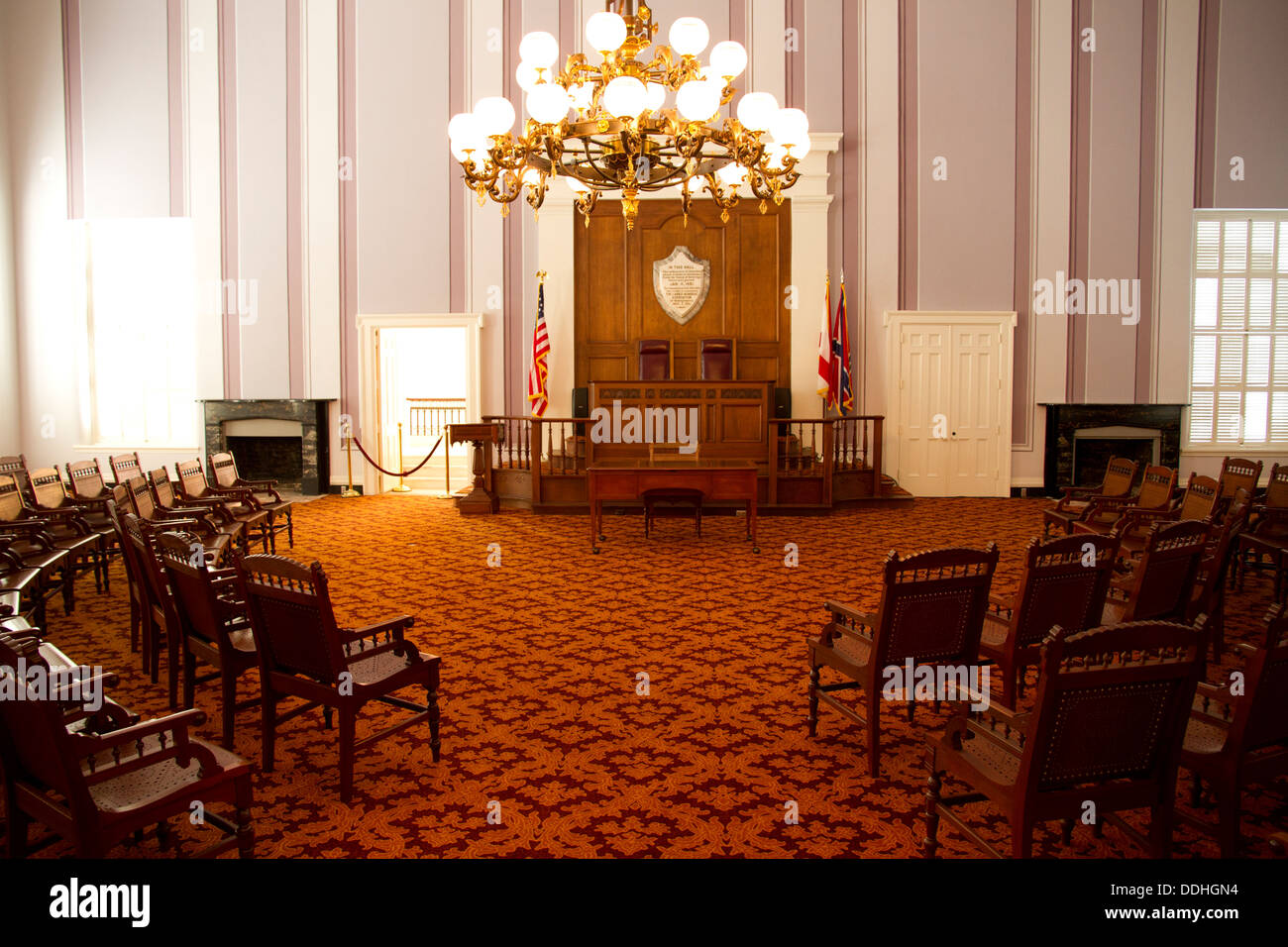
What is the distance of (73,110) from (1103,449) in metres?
15.3

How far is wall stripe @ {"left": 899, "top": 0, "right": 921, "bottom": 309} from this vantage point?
452 inches

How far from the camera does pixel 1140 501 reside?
669 cm

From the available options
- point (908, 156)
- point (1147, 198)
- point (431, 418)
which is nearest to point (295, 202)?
point (431, 418)

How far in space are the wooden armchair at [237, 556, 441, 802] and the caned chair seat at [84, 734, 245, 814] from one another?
0.58 m

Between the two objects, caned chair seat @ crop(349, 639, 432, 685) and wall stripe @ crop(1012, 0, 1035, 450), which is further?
wall stripe @ crop(1012, 0, 1035, 450)

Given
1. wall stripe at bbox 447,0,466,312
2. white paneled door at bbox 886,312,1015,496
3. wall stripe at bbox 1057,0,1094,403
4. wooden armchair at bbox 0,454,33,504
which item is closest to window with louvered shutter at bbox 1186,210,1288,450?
wall stripe at bbox 1057,0,1094,403

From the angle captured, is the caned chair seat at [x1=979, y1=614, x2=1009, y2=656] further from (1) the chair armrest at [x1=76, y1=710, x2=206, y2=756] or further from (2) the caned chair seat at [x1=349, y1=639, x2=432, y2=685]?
(1) the chair armrest at [x1=76, y1=710, x2=206, y2=756]

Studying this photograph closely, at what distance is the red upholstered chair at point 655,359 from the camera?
11438mm

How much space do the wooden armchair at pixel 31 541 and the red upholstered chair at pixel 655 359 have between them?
7.10 m

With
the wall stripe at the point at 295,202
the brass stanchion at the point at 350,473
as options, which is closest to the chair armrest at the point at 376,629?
the brass stanchion at the point at 350,473

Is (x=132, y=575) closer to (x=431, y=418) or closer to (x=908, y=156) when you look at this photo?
(x=431, y=418)

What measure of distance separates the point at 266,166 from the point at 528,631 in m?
9.66

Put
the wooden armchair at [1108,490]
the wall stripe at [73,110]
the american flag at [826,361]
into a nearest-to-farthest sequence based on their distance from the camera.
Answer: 1. the wooden armchair at [1108,490]
2. the american flag at [826,361]
3. the wall stripe at [73,110]

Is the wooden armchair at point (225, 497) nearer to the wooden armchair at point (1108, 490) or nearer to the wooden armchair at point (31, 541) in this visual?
the wooden armchair at point (31, 541)
